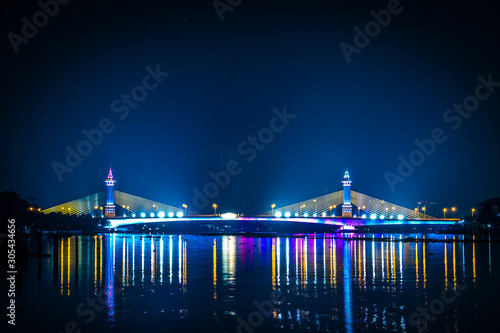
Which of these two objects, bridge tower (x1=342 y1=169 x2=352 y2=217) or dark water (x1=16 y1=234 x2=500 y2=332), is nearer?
dark water (x1=16 y1=234 x2=500 y2=332)

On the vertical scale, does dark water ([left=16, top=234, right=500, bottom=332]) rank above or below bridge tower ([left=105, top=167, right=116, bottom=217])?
below

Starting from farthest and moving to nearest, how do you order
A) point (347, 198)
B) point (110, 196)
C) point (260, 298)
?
1. point (110, 196)
2. point (347, 198)
3. point (260, 298)

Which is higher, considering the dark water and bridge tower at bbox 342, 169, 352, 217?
bridge tower at bbox 342, 169, 352, 217

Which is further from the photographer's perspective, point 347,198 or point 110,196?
point 110,196

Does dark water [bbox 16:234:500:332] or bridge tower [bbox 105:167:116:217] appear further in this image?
bridge tower [bbox 105:167:116:217]

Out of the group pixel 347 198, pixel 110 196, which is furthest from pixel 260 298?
pixel 110 196

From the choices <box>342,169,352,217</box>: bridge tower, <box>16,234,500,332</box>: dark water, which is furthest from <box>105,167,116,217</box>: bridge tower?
<box>16,234,500,332</box>: dark water

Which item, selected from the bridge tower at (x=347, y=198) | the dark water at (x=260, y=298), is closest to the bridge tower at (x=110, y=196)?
the bridge tower at (x=347, y=198)

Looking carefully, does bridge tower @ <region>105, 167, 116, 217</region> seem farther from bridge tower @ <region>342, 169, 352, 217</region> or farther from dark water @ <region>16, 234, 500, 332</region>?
dark water @ <region>16, 234, 500, 332</region>

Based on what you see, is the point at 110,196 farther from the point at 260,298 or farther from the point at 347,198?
the point at 260,298

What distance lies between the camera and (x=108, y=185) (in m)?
186

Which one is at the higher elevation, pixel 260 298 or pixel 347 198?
pixel 347 198

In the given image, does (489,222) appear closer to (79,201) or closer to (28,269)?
(79,201)

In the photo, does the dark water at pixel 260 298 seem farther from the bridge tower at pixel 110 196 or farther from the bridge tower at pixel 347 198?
the bridge tower at pixel 110 196
